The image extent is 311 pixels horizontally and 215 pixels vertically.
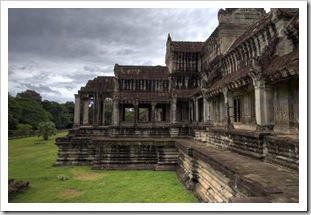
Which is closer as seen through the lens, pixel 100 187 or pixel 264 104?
pixel 264 104

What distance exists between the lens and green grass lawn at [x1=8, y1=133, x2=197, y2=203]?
29.4ft

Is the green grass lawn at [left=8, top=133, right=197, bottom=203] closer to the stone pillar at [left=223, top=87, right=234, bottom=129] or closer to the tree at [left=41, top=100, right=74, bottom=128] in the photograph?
the stone pillar at [left=223, top=87, right=234, bottom=129]

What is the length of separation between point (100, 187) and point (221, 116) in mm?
10367

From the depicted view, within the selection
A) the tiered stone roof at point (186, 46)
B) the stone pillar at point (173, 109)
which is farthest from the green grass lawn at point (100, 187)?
the tiered stone roof at point (186, 46)

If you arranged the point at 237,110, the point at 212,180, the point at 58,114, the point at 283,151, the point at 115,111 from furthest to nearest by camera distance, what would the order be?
the point at 58,114
the point at 115,111
the point at 237,110
the point at 212,180
the point at 283,151

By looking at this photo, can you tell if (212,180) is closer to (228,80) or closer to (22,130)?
(228,80)

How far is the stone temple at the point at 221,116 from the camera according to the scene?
6207 mm

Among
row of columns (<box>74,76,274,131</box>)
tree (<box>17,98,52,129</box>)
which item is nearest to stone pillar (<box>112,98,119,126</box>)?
row of columns (<box>74,76,274,131</box>)

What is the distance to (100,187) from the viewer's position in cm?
1057

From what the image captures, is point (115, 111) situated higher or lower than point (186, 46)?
lower

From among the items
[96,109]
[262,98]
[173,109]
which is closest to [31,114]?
[96,109]

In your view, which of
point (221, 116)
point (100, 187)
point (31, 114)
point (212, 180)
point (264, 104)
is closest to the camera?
point (212, 180)

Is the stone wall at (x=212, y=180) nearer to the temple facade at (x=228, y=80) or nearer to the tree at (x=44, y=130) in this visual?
the temple facade at (x=228, y=80)

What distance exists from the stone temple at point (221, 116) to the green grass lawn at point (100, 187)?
2.75ft
